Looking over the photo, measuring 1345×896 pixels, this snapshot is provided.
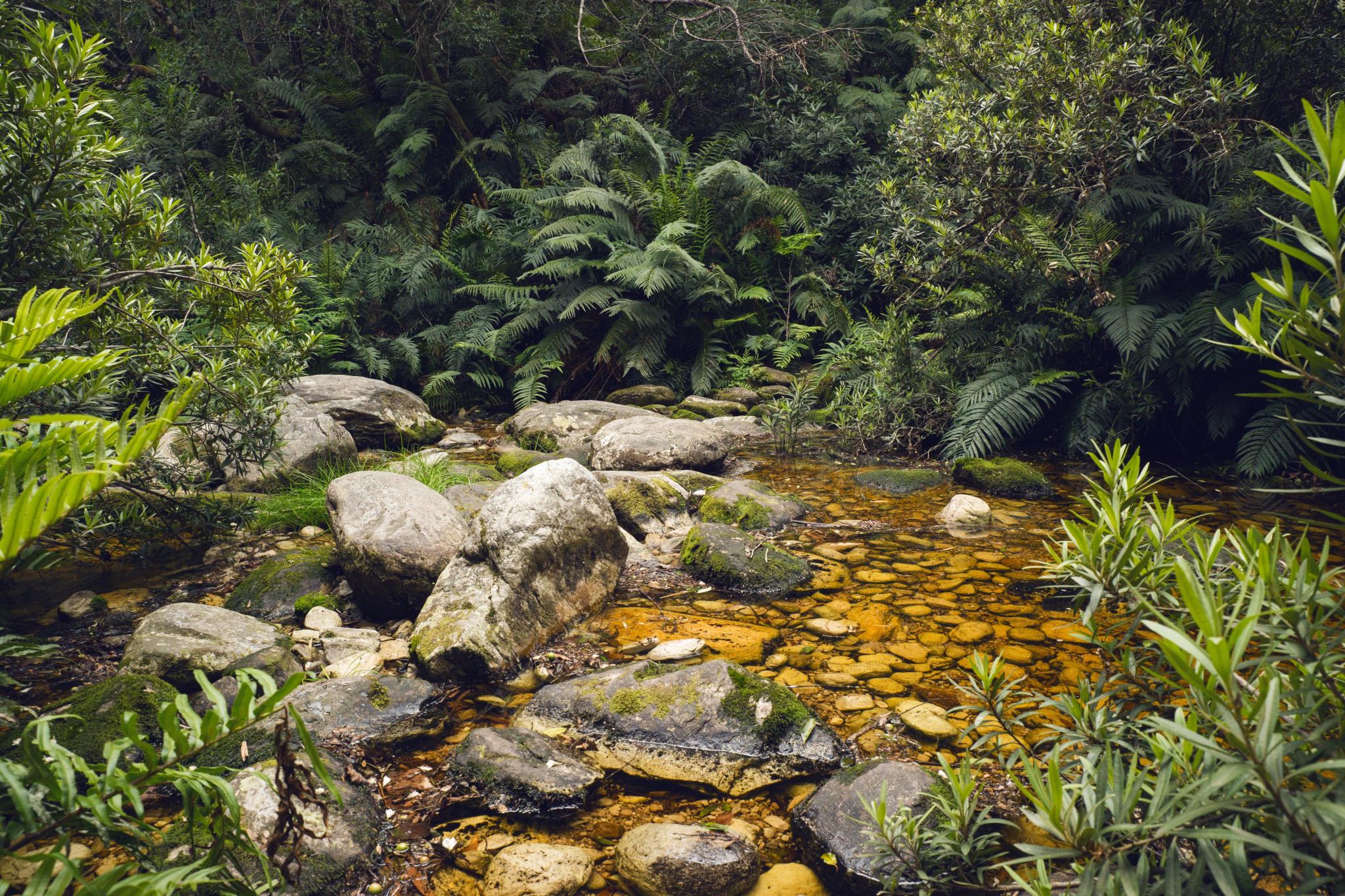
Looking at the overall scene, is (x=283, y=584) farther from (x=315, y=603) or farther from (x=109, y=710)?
(x=109, y=710)

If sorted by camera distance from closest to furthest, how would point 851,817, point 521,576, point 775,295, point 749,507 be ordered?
point 851,817 < point 521,576 < point 749,507 < point 775,295

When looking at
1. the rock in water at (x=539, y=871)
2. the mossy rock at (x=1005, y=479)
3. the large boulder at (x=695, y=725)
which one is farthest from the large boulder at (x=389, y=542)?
the mossy rock at (x=1005, y=479)

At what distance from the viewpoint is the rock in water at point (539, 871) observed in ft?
6.16

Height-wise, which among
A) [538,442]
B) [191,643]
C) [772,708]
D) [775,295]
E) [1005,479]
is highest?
[775,295]

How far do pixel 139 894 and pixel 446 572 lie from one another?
240cm

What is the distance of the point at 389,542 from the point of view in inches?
136

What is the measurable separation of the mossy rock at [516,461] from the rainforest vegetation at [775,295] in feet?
1.95

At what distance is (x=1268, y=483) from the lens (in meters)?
4.93

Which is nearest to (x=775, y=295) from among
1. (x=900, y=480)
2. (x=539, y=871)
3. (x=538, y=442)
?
(x=538, y=442)

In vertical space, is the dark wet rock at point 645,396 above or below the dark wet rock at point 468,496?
below

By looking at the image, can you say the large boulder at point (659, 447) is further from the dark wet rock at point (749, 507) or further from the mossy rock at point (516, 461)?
the dark wet rock at point (749, 507)

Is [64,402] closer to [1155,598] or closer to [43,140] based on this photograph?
[43,140]

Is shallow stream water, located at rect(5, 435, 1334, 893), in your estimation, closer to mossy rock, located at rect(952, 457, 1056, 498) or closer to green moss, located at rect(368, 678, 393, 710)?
mossy rock, located at rect(952, 457, 1056, 498)

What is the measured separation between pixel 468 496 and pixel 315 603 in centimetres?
121
